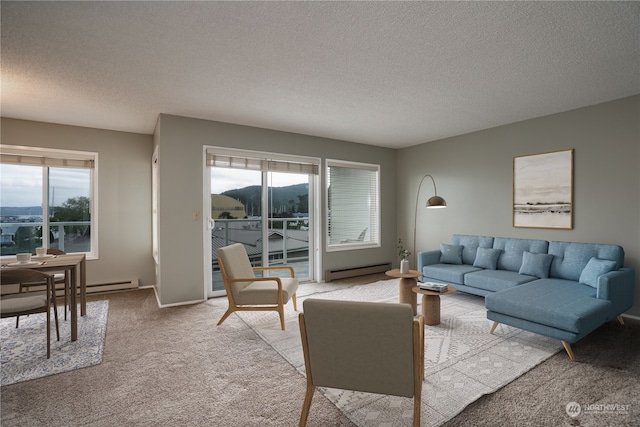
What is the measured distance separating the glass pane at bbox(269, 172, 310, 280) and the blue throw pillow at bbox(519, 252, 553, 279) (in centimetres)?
324

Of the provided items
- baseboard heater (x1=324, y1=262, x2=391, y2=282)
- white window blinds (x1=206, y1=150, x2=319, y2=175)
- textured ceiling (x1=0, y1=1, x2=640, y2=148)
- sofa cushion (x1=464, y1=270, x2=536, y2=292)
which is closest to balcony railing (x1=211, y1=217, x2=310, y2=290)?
baseboard heater (x1=324, y1=262, x2=391, y2=282)

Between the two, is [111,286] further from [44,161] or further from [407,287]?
[407,287]

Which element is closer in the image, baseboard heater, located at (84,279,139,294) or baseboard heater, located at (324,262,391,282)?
baseboard heater, located at (84,279,139,294)

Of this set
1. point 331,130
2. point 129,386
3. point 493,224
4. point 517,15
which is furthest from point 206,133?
point 493,224

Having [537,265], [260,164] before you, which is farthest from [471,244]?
[260,164]

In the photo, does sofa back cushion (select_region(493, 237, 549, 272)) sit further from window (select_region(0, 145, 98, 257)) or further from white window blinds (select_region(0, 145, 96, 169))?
white window blinds (select_region(0, 145, 96, 169))

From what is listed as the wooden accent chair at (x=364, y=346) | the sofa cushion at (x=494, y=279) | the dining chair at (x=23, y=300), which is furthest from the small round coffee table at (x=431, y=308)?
the dining chair at (x=23, y=300)

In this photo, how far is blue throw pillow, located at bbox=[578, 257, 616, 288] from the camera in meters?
3.32

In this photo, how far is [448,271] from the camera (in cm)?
446

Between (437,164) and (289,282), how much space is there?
368 centimetres

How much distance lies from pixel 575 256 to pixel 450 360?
2.38m

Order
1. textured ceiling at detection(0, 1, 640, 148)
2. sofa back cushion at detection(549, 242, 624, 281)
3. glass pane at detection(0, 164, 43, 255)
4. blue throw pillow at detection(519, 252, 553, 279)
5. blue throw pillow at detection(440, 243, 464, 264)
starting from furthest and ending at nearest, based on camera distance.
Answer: blue throw pillow at detection(440, 243, 464, 264), glass pane at detection(0, 164, 43, 255), blue throw pillow at detection(519, 252, 553, 279), sofa back cushion at detection(549, 242, 624, 281), textured ceiling at detection(0, 1, 640, 148)

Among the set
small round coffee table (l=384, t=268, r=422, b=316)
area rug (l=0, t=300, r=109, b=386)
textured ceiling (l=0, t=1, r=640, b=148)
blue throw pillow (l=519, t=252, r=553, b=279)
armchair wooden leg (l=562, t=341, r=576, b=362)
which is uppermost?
Result: textured ceiling (l=0, t=1, r=640, b=148)

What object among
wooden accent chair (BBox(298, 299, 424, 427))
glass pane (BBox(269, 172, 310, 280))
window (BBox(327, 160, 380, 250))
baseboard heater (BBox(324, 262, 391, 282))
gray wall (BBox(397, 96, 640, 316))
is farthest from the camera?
window (BBox(327, 160, 380, 250))
